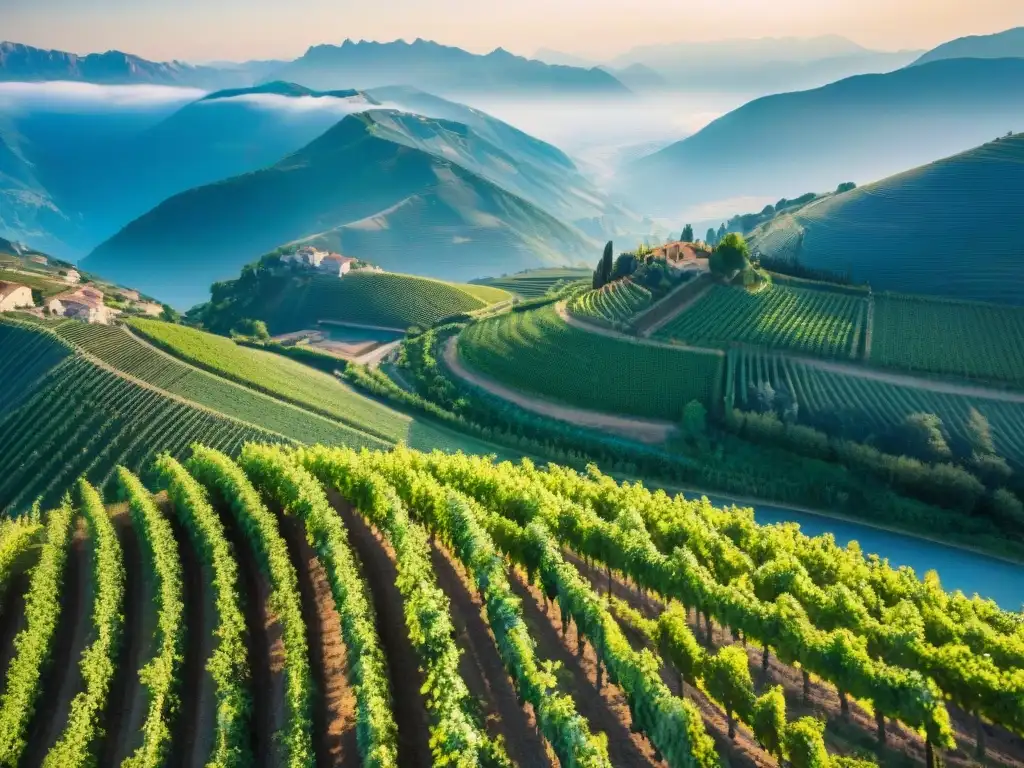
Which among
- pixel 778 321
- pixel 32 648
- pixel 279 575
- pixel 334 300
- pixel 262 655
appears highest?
pixel 778 321

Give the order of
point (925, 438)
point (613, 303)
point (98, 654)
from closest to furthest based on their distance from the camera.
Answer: point (98, 654), point (925, 438), point (613, 303)

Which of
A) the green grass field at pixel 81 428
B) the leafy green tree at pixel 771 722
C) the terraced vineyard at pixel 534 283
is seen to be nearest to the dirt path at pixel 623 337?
the green grass field at pixel 81 428

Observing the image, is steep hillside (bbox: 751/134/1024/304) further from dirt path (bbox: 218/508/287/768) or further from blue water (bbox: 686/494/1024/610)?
dirt path (bbox: 218/508/287/768)

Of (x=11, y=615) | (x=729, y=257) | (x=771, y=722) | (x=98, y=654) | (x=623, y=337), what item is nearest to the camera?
(x=771, y=722)

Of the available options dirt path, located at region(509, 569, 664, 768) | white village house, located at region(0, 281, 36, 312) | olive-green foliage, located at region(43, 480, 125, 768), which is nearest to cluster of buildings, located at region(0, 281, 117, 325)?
white village house, located at region(0, 281, 36, 312)

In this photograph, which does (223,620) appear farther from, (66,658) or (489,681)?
(489,681)

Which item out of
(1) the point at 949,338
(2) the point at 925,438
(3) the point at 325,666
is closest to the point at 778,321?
(1) the point at 949,338
